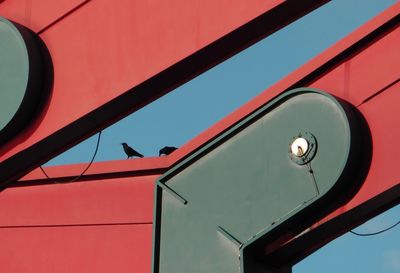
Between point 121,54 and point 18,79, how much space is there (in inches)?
27.8

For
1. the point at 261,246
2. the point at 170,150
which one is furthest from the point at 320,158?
the point at 170,150

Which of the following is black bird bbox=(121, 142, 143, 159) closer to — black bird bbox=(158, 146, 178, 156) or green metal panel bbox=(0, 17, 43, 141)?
black bird bbox=(158, 146, 178, 156)

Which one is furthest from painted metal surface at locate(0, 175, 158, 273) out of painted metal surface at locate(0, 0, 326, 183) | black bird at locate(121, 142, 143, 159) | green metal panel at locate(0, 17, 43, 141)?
green metal panel at locate(0, 17, 43, 141)

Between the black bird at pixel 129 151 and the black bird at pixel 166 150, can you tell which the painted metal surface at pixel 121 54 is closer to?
the black bird at pixel 166 150

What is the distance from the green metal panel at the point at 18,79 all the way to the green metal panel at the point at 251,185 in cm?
361

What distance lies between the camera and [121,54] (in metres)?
6.93

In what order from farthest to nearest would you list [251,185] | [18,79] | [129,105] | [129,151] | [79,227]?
[129,151] → [79,227] → [251,185] → [18,79] → [129,105]

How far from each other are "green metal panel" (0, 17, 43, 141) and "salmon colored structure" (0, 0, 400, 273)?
68 mm

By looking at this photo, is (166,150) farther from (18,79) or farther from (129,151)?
(18,79)

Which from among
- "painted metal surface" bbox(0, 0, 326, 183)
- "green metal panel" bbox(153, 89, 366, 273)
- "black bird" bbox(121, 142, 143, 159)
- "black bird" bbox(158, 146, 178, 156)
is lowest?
"painted metal surface" bbox(0, 0, 326, 183)

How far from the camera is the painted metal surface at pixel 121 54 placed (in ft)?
21.7

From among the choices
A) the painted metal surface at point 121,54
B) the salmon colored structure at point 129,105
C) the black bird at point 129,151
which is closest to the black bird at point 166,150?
the salmon colored structure at point 129,105

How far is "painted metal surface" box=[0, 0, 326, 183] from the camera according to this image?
6609 mm

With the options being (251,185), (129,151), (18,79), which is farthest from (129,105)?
(129,151)
